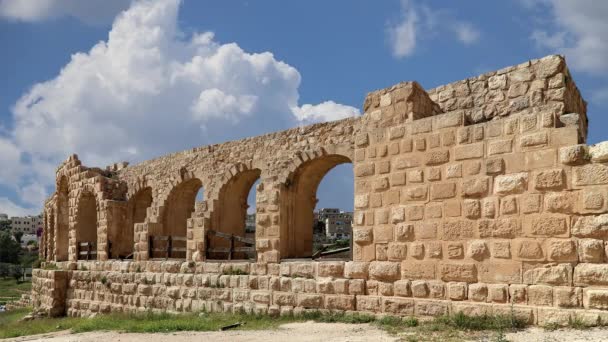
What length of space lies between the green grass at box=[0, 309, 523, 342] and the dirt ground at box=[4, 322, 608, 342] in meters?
0.22

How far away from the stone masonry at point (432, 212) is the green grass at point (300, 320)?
207mm

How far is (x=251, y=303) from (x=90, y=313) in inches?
252

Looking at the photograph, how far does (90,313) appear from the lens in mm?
15188

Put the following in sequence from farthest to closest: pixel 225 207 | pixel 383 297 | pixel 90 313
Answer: pixel 90 313
pixel 225 207
pixel 383 297

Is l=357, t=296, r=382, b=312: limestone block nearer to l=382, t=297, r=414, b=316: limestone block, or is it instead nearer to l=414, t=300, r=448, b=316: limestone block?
l=382, t=297, r=414, b=316: limestone block

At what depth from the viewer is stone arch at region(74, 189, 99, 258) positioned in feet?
59.8

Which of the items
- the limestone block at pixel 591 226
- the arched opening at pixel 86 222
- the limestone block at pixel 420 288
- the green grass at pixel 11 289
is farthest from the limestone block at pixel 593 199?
the green grass at pixel 11 289

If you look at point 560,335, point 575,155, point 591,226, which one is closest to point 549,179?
point 575,155

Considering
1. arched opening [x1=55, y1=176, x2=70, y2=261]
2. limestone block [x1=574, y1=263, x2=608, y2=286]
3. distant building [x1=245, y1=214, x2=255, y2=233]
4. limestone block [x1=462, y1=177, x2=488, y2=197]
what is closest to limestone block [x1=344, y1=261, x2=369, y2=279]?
limestone block [x1=462, y1=177, x2=488, y2=197]

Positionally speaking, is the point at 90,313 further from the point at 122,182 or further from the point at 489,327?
the point at 489,327

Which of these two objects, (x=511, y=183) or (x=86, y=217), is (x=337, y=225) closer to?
(x=86, y=217)

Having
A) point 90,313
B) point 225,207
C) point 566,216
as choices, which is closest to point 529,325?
point 566,216

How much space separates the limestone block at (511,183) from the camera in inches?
288

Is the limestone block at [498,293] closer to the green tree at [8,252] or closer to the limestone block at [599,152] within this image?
the limestone block at [599,152]
